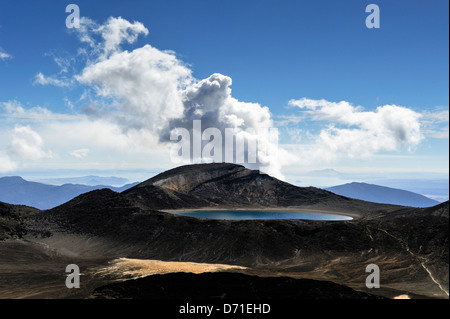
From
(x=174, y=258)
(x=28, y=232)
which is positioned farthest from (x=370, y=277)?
(x=28, y=232)

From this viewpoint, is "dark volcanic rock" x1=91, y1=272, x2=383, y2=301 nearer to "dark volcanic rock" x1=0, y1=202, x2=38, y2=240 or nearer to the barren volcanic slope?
the barren volcanic slope

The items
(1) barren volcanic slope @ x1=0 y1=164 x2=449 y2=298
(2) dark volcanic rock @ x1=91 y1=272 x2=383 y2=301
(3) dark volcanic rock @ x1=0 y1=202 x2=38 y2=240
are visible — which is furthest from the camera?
(3) dark volcanic rock @ x1=0 y1=202 x2=38 y2=240

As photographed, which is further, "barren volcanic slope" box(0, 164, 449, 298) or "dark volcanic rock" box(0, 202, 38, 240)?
"dark volcanic rock" box(0, 202, 38, 240)

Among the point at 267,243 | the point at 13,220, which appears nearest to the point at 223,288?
the point at 267,243

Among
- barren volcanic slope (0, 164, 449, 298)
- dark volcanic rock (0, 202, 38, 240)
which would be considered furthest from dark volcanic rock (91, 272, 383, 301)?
dark volcanic rock (0, 202, 38, 240)

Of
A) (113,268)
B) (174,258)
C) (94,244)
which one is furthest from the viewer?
(94,244)

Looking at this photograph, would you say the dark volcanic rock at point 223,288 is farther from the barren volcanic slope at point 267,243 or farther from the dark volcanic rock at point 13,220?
the dark volcanic rock at point 13,220
